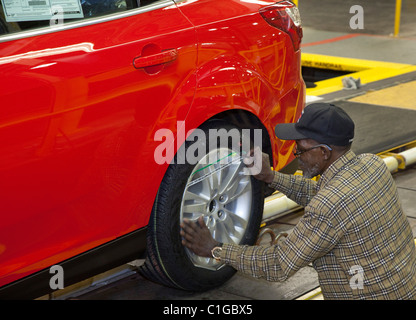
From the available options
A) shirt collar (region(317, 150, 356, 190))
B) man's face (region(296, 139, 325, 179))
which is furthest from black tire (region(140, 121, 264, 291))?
shirt collar (region(317, 150, 356, 190))

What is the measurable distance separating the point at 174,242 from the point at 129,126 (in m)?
0.64

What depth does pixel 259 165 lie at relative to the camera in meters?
3.31

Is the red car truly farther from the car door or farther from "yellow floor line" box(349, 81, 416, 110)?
"yellow floor line" box(349, 81, 416, 110)

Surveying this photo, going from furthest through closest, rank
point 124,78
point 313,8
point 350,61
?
point 313,8, point 350,61, point 124,78

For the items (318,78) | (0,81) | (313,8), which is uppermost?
(0,81)

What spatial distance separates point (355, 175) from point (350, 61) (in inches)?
257

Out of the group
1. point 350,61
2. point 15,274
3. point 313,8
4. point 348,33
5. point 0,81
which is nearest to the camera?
point 0,81

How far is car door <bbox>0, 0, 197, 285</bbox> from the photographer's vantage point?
8.18 ft

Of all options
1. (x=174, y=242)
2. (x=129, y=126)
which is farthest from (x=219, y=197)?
(x=129, y=126)

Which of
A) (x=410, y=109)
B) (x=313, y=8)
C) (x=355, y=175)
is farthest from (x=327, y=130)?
(x=313, y=8)

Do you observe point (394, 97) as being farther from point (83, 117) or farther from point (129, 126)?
point (83, 117)

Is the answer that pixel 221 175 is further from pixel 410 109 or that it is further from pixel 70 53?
pixel 410 109

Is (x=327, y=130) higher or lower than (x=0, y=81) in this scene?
lower

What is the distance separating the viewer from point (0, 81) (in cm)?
241
